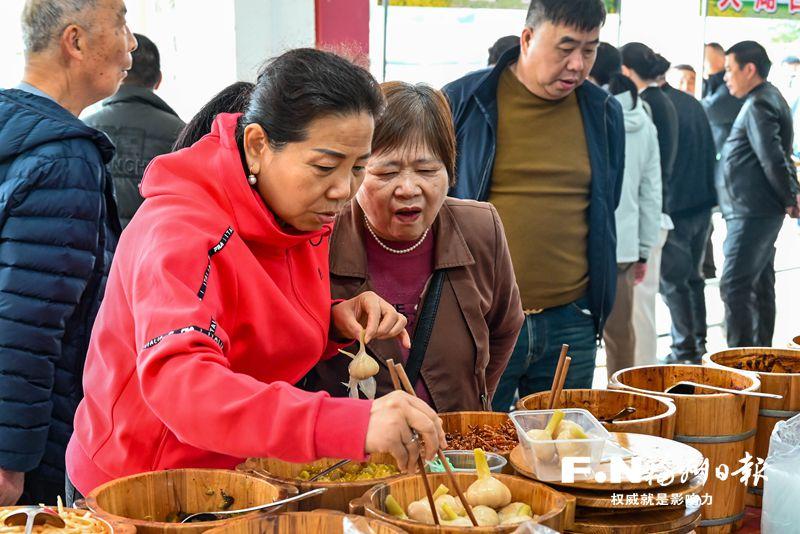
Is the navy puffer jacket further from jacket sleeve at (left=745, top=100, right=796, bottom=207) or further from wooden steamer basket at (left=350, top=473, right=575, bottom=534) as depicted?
jacket sleeve at (left=745, top=100, right=796, bottom=207)

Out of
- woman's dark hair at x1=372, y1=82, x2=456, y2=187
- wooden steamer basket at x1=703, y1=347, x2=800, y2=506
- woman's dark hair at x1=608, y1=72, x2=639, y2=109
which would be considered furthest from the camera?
woman's dark hair at x1=608, y1=72, x2=639, y2=109

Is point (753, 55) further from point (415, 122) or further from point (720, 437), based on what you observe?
point (720, 437)

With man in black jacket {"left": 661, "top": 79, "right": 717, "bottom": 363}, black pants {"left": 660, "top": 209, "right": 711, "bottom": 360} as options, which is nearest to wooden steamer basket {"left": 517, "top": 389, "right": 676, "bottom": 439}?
man in black jacket {"left": 661, "top": 79, "right": 717, "bottom": 363}

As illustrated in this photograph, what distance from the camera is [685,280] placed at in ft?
20.0

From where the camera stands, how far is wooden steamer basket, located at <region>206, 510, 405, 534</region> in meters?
1.23

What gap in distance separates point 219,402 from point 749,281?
5.35 m

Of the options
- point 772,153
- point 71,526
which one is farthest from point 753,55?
point 71,526

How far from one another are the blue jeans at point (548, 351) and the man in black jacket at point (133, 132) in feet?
4.70

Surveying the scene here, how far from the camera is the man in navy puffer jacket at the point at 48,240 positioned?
85.4 inches

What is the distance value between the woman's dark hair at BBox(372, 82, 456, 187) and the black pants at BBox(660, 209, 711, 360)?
414cm

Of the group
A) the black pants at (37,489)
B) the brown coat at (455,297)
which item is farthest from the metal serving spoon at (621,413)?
the black pants at (37,489)

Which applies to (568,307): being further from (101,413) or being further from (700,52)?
(700,52)

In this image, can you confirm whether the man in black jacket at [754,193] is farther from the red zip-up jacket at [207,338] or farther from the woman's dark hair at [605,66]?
the red zip-up jacket at [207,338]

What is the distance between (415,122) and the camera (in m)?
2.13
